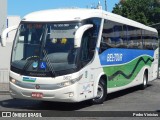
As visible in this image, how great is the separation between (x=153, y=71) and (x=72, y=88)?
11270 millimetres

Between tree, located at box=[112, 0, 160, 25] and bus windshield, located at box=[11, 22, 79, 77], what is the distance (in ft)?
168

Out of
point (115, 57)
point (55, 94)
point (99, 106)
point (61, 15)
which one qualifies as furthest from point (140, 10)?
point (55, 94)

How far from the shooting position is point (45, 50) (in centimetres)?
1260

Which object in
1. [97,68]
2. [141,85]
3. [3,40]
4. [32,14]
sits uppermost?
[32,14]

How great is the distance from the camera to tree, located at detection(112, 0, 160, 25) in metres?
65.1

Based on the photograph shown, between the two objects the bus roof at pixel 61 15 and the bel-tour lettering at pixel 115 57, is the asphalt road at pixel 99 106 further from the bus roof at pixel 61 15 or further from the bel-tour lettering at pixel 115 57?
the bus roof at pixel 61 15

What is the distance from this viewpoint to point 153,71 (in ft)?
74.5

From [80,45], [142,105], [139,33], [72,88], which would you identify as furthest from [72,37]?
[139,33]

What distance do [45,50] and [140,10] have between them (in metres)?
59.9

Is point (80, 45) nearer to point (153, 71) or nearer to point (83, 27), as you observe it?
point (83, 27)

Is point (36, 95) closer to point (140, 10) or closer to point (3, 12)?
point (3, 12)

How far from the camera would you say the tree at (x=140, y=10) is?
2564 inches

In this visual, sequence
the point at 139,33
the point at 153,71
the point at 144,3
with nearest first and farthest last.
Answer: the point at 139,33 < the point at 153,71 < the point at 144,3

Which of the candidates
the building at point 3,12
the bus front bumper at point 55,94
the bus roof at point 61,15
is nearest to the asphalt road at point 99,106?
the bus front bumper at point 55,94
